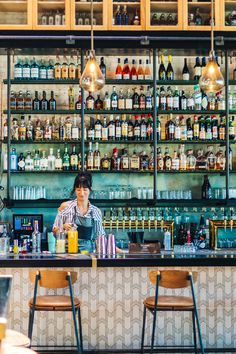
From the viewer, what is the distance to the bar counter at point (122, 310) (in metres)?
4.88

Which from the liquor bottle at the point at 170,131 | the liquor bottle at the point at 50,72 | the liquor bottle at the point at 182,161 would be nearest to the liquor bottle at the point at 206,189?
the liquor bottle at the point at 182,161

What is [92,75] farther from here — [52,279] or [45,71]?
[45,71]

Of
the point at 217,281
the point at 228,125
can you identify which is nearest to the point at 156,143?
the point at 228,125

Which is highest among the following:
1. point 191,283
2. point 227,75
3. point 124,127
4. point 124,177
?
point 227,75

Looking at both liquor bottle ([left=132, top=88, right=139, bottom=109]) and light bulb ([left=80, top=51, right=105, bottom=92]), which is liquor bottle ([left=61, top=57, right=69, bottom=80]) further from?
light bulb ([left=80, top=51, right=105, bottom=92])

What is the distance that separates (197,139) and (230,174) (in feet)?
2.07

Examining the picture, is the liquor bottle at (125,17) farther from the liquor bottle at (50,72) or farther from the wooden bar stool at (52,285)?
the wooden bar stool at (52,285)

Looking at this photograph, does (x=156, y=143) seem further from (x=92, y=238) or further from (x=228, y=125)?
(x=92, y=238)

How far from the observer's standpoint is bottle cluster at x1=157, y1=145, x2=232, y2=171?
266 inches

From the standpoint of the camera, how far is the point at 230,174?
7039 mm

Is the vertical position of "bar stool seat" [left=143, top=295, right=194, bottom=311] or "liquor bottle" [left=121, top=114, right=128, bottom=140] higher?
"liquor bottle" [left=121, top=114, right=128, bottom=140]

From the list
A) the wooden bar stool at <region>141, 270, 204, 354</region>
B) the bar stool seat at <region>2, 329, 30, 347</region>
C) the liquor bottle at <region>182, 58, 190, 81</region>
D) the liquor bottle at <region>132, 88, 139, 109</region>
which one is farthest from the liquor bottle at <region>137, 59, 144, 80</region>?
the bar stool seat at <region>2, 329, 30, 347</region>

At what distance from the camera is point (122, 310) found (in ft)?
16.2

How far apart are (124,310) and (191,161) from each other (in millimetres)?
2375
